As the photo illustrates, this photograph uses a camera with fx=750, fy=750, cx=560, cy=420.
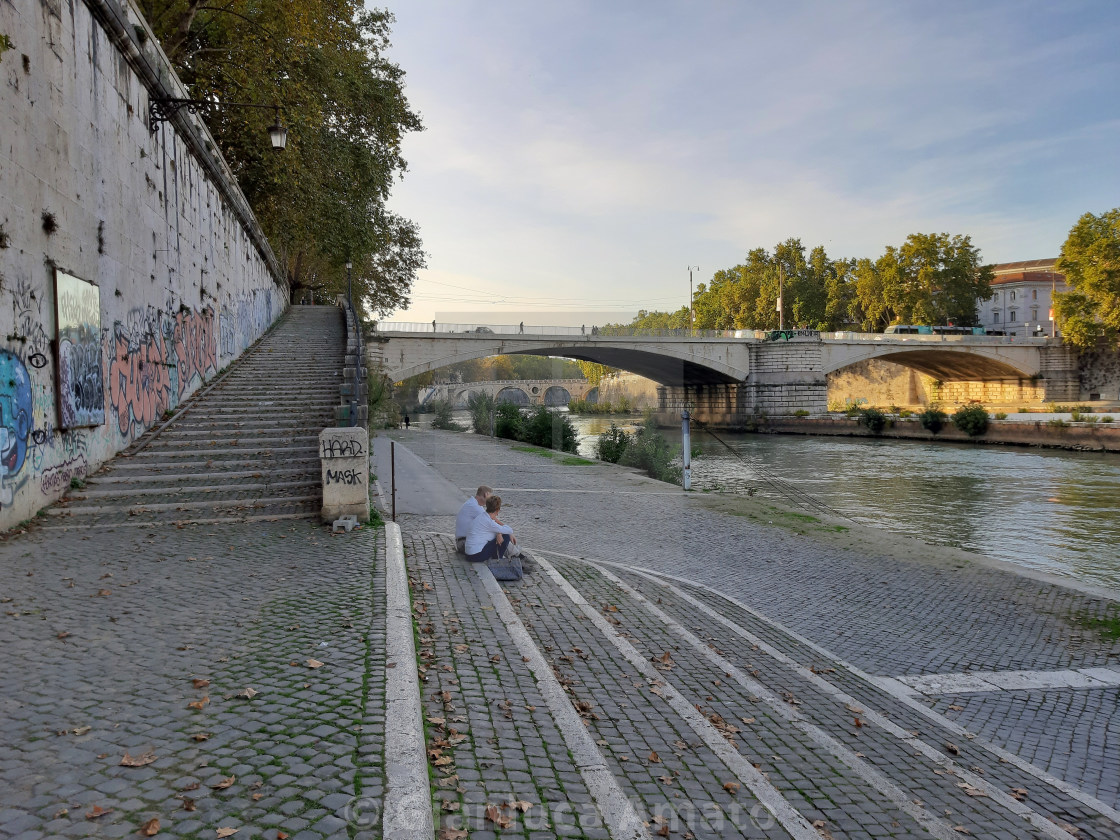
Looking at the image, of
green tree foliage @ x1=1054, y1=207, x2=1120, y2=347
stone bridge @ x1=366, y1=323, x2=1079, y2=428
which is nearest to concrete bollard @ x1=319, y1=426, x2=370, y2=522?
stone bridge @ x1=366, y1=323, x2=1079, y2=428

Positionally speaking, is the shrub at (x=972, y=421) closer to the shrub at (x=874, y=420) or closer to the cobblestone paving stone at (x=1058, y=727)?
the shrub at (x=874, y=420)

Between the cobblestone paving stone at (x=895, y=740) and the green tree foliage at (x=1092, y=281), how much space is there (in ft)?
178

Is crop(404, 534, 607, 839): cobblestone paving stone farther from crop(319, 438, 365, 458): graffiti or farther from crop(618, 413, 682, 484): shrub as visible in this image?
crop(618, 413, 682, 484): shrub

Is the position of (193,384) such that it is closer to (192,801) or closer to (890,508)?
(192,801)

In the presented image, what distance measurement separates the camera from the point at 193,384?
13.6m

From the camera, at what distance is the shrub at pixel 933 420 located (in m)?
38.2

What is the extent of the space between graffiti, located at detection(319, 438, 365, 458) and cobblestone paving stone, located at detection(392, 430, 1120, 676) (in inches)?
80.3

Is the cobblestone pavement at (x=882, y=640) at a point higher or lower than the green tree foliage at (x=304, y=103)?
lower

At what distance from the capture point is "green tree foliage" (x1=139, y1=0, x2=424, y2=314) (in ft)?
52.2

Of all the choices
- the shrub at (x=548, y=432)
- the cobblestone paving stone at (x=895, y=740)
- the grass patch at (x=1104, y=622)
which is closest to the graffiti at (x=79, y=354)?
the cobblestone paving stone at (x=895, y=740)

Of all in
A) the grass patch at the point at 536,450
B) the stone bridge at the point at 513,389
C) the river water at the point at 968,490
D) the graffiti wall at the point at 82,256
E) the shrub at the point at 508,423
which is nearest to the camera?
the graffiti wall at the point at 82,256

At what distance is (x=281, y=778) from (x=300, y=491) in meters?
6.26

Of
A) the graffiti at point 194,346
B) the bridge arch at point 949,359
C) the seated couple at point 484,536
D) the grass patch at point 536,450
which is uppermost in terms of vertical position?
the bridge arch at point 949,359

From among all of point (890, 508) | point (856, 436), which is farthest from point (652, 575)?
point (856, 436)
